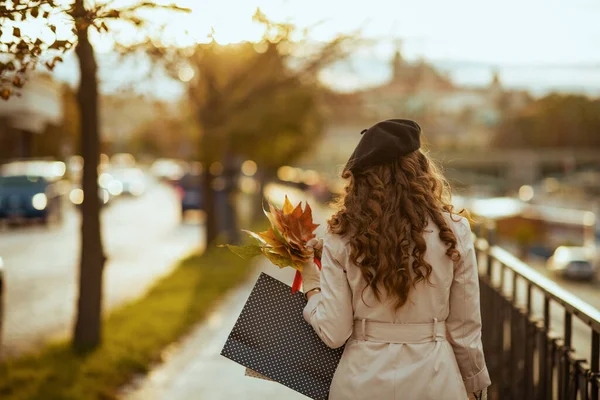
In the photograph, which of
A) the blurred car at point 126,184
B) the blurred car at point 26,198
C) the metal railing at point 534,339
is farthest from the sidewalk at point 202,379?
the blurred car at point 126,184

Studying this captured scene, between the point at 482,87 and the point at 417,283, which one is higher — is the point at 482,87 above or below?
above

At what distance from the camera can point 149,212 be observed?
3089 cm

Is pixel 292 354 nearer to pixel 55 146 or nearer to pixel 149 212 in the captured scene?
pixel 149 212

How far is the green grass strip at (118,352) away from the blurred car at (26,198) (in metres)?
10.8

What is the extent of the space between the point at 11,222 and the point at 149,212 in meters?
9.60

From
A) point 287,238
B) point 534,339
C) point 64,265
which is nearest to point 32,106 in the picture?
point 64,265

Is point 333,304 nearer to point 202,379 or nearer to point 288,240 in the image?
point 288,240

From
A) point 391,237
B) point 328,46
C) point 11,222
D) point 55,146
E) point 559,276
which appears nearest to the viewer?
point 391,237

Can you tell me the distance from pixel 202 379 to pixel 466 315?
4.26 meters

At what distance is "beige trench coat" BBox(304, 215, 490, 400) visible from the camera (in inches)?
105

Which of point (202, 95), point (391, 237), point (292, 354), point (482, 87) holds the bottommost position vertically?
point (292, 354)

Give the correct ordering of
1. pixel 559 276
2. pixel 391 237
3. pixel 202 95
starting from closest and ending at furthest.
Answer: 1. pixel 391 237
2. pixel 202 95
3. pixel 559 276

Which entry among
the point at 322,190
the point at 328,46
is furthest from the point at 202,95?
the point at 322,190

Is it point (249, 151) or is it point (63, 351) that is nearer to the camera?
point (63, 351)
